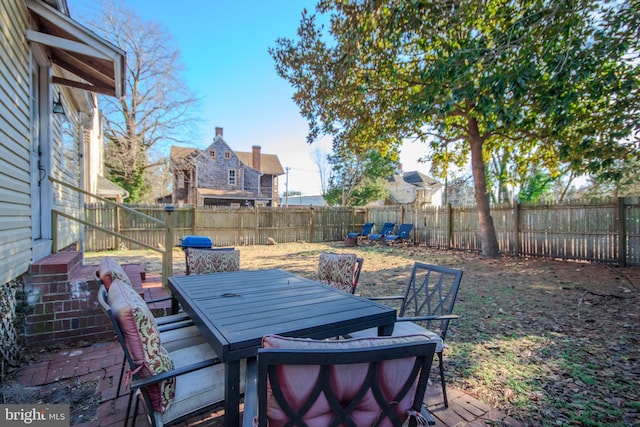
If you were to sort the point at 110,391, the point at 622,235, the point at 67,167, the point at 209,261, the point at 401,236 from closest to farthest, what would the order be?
1. the point at 110,391
2. the point at 209,261
3. the point at 67,167
4. the point at 622,235
5. the point at 401,236

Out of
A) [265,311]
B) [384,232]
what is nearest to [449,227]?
[384,232]

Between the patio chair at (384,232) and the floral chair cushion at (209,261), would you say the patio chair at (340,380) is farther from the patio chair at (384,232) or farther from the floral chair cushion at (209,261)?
the patio chair at (384,232)

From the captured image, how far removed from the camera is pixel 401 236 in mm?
12172

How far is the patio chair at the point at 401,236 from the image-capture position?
39.7ft

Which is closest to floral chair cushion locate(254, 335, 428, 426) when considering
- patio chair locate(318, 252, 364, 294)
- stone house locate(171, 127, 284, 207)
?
patio chair locate(318, 252, 364, 294)

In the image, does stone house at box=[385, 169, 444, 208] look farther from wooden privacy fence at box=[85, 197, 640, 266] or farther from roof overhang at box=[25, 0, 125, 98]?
roof overhang at box=[25, 0, 125, 98]

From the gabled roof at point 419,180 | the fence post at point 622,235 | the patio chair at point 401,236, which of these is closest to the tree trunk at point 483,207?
the fence post at point 622,235

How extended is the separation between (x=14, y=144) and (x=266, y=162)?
922 inches

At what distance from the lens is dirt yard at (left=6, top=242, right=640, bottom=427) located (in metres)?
2.17

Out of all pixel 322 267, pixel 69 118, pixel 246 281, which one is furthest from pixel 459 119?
pixel 69 118

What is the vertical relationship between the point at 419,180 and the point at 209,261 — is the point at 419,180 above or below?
above

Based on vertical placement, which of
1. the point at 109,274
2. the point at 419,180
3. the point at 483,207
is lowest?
the point at 109,274

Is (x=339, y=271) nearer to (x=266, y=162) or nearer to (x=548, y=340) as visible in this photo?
(x=548, y=340)

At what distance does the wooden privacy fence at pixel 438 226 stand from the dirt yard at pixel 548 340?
86cm
